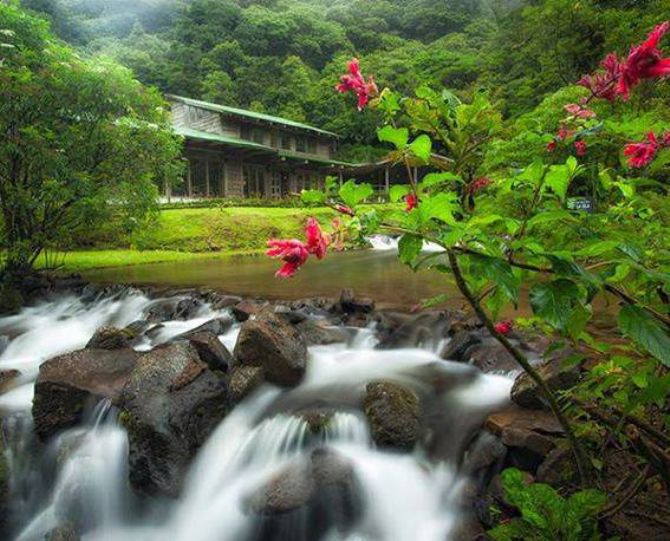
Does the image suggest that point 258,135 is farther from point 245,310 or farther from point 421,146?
point 421,146

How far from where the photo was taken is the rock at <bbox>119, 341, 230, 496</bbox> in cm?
404

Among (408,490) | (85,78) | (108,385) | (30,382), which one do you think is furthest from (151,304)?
(408,490)

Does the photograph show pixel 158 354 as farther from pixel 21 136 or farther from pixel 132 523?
pixel 21 136

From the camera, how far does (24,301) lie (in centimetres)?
1022

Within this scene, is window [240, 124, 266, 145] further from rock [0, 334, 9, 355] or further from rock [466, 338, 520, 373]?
rock [466, 338, 520, 373]

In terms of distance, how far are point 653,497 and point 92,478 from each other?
4450mm

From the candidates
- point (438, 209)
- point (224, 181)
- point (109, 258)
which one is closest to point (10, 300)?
point (109, 258)

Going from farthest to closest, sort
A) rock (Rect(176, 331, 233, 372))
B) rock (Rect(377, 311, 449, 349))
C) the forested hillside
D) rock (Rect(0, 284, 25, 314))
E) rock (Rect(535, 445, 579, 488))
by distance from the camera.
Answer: the forested hillside, rock (Rect(0, 284, 25, 314)), rock (Rect(377, 311, 449, 349)), rock (Rect(176, 331, 233, 372)), rock (Rect(535, 445, 579, 488))

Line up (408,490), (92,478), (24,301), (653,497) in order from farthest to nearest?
1. (24,301)
2. (92,478)
3. (408,490)
4. (653,497)

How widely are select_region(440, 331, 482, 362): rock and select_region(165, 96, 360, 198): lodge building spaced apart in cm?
2190

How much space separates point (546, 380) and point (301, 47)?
6649cm

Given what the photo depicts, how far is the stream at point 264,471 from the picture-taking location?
11.5ft

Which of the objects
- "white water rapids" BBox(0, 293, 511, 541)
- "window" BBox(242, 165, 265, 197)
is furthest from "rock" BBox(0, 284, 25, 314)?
"window" BBox(242, 165, 265, 197)

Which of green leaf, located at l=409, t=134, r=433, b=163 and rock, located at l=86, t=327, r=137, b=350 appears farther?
rock, located at l=86, t=327, r=137, b=350
